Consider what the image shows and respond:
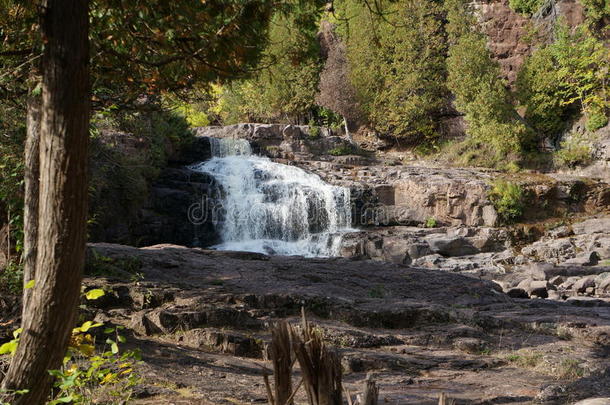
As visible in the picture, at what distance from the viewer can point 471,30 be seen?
3086cm

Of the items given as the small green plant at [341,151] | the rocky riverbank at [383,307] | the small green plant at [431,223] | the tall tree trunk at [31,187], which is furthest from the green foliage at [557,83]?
the tall tree trunk at [31,187]

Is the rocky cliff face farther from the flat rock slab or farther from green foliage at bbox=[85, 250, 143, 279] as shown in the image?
green foliage at bbox=[85, 250, 143, 279]

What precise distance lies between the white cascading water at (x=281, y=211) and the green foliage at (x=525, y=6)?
17.0 meters

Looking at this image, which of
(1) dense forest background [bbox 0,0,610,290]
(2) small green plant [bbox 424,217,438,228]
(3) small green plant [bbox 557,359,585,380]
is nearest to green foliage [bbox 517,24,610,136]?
(1) dense forest background [bbox 0,0,610,290]

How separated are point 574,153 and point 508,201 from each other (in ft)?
18.8

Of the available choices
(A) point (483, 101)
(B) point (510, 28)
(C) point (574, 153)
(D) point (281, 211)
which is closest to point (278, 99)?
(A) point (483, 101)

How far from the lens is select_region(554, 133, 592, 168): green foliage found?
81.4 ft

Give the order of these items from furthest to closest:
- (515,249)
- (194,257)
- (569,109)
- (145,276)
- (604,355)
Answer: (569,109), (515,249), (194,257), (145,276), (604,355)

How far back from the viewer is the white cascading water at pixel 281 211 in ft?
66.5

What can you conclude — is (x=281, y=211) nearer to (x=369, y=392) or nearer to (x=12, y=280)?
(x=12, y=280)

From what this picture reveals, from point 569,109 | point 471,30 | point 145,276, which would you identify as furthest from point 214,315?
point 471,30

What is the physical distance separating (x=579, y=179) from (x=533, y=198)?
6.82ft

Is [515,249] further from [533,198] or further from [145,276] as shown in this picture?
[145,276]

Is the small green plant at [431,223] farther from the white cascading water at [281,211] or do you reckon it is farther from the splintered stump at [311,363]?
the splintered stump at [311,363]
